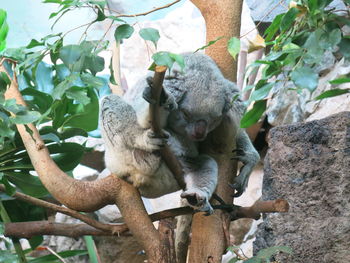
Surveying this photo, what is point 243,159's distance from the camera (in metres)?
3.23

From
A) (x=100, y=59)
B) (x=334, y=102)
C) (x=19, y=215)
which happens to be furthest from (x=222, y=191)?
(x=334, y=102)

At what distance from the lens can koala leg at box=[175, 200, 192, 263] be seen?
316 centimetres

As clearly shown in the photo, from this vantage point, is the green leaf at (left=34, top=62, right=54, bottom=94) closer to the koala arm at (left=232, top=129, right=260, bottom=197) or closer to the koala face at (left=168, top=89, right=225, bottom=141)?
the koala face at (left=168, top=89, right=225, bottom=141)

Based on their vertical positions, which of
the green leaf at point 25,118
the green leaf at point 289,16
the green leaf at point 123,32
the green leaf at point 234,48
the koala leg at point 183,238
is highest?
the green leaf at point 123,32

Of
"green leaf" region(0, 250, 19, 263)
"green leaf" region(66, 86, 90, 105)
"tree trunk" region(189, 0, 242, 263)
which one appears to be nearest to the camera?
"green leaf" region(66, 86, 90, 105)

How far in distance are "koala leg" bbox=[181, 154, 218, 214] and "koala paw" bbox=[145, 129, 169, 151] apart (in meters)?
0.29

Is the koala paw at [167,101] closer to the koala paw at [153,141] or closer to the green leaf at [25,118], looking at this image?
the koala paw at [153,141]

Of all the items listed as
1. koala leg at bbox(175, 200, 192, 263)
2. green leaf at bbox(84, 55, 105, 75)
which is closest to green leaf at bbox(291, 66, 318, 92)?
green leaf at bbox(84, 55, 105, 75)

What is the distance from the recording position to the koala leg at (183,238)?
3156 mm

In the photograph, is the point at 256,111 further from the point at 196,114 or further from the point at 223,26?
the point at 223,26

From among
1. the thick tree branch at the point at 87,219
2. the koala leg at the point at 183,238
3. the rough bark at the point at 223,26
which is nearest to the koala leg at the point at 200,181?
the koala leg at the point at 183,238

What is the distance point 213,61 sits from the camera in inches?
121

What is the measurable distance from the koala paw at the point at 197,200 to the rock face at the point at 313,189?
0.55 m

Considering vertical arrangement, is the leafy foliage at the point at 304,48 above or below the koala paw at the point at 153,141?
above
